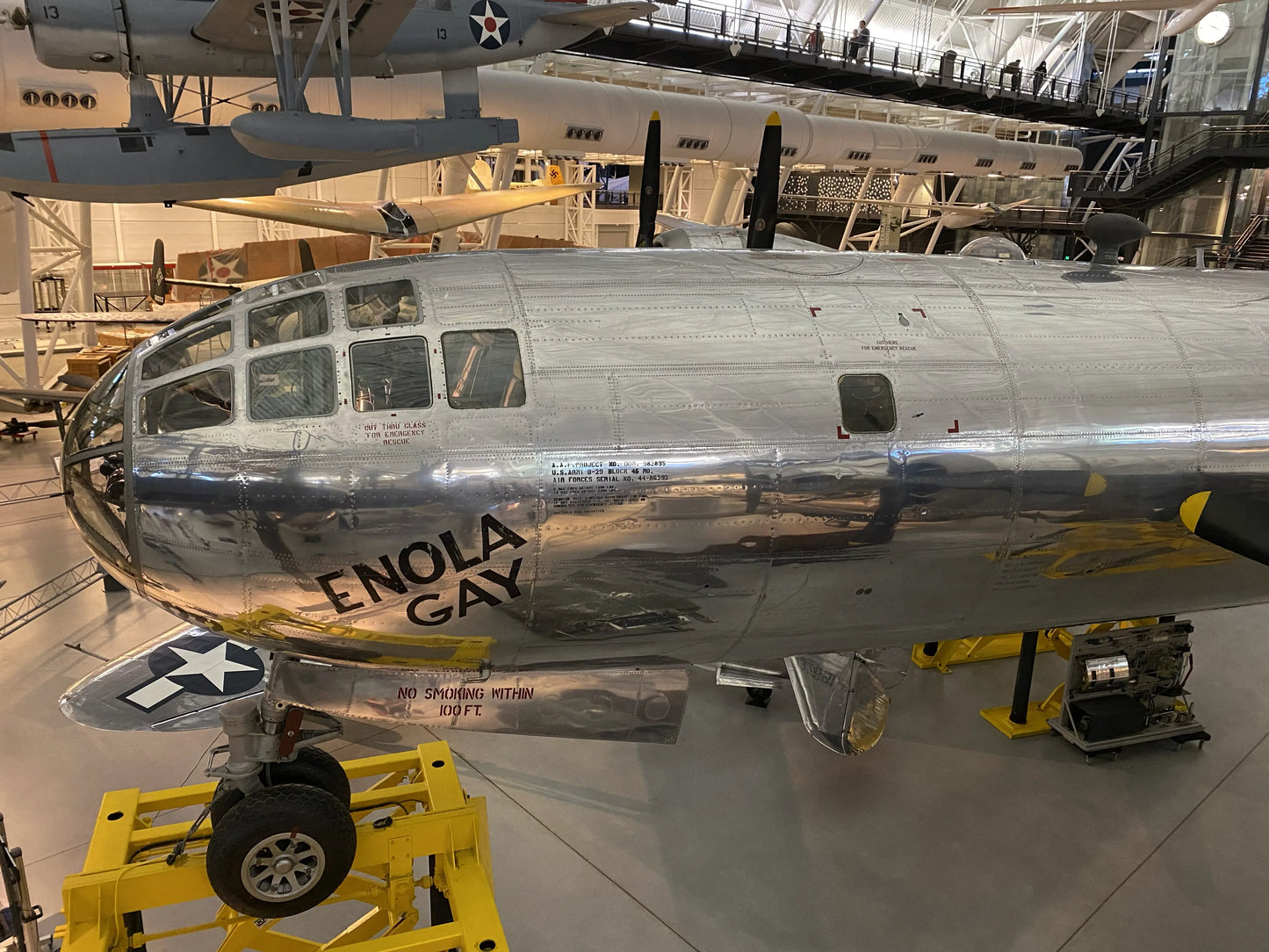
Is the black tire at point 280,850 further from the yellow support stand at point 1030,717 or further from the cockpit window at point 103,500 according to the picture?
the yellow support stand at point 1030,717

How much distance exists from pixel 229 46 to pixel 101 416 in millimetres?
8923

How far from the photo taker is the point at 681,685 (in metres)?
6.39

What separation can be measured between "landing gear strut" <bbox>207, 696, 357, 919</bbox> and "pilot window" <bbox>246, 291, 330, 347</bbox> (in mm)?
2384

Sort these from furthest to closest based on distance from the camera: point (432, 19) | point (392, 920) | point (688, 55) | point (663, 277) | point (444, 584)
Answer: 1. point (688, 55)
2. point (432, 19)
3. point (663, 277)
4. point (392, 920)
5. point (444, 584)

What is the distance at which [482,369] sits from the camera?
571 cm

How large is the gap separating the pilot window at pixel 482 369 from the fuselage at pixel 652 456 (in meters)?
0.02

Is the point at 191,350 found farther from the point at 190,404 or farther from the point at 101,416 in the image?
the point at 101,416

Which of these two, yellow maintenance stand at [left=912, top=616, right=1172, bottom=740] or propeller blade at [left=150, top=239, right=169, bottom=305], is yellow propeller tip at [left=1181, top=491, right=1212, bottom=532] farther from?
propeller blade at [left=150, top=239, right=169, bottom=305]

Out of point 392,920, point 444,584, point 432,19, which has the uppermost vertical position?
point 432,19

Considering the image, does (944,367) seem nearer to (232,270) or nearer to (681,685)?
(681,685)

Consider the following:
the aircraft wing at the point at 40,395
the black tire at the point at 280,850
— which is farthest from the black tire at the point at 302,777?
the aircraft wing at the point at 40,395

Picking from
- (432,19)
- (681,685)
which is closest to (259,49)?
(432,19)

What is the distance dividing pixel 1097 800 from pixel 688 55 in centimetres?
3231

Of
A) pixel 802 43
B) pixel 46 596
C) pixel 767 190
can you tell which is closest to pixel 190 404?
pixel 767 190
